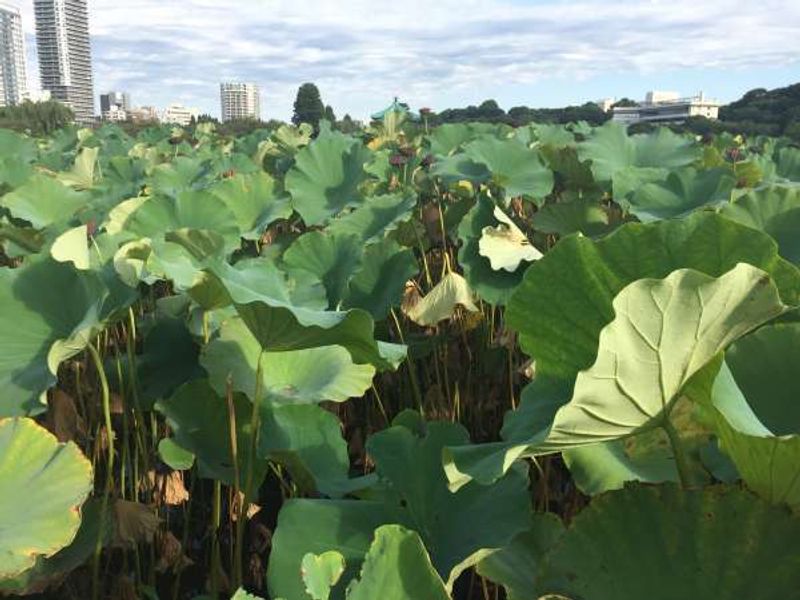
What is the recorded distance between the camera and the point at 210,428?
1012mm

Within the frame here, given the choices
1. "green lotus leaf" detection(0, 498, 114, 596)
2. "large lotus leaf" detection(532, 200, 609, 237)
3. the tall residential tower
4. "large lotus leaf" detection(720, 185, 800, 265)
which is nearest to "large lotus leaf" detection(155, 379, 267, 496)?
"green lotus leaf" detection(0, 498, 114, 596)

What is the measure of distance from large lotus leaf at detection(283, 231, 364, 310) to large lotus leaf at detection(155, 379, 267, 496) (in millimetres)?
352

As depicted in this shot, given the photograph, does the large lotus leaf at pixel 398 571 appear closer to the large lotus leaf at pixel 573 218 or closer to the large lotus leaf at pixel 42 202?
the large lotus leaf at pixel 573 218

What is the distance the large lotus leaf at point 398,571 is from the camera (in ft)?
1.60

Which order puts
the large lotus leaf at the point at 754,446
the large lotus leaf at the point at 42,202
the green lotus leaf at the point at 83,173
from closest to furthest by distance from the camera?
the large lotus leaf at the point at 754,446, the large lotus leaf at the point at 42,202, the green lotus leaf at the point at 83,173

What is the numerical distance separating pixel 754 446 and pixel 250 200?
172 centimetres

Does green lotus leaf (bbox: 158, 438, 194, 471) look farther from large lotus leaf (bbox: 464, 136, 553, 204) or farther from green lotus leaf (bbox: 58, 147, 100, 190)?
green lotus leaf (bbox: 58, 147, 100, 190)

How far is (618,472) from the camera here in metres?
0.79

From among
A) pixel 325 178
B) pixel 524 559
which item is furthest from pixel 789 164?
pixel 524 559

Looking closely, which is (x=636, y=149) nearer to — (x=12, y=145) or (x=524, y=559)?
(x=524, y=559)

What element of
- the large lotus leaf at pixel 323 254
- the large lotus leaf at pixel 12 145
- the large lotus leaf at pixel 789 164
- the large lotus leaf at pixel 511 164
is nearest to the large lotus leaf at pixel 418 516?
the large lotus leaf at pixel 323 254

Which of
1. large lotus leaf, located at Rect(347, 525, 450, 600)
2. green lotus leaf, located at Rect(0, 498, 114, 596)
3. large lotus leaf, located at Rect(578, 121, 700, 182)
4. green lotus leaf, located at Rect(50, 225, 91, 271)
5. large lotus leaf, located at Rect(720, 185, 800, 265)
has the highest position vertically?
large lotus leaf, located at Rect(578, 121, 700, 182)

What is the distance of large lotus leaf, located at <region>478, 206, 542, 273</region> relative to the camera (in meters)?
1.38

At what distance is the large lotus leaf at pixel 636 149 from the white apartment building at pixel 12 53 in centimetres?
7169
